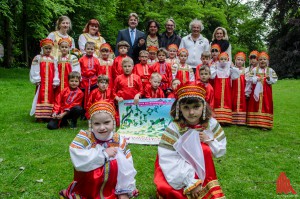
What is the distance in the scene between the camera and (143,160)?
5.04 meters

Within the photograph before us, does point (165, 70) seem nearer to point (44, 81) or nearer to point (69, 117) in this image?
point (69, 117)

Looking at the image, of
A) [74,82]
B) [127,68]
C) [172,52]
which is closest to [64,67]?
[74,82]

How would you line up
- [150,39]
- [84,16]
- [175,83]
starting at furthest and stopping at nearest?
[84,16]
[150,39]
[175,83]

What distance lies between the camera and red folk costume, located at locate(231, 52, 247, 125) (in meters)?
7.89

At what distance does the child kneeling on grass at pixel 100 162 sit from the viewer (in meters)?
3.29

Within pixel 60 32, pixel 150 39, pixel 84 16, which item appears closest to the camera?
pixel 60 32

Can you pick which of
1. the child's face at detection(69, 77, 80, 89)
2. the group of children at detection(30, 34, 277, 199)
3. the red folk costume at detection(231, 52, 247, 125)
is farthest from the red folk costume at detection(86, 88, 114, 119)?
the red folk costume at detection(231, 52, 247, 125)

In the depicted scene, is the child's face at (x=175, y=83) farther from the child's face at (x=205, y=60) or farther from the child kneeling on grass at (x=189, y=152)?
the child kneeling on grass at (x=189, y=152)

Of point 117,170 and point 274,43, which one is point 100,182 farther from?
point 274,43

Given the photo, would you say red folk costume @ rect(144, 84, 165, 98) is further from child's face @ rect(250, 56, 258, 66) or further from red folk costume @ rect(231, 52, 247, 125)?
child's face @ rect(250, 56, 258, 66)

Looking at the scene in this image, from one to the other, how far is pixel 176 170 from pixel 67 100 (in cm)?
423

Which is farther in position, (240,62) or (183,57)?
(240,62)

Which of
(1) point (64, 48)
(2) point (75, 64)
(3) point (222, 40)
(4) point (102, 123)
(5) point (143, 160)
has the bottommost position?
(5) point (143, 160)

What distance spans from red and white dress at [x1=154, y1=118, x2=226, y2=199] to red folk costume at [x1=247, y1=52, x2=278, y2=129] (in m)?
4.51
